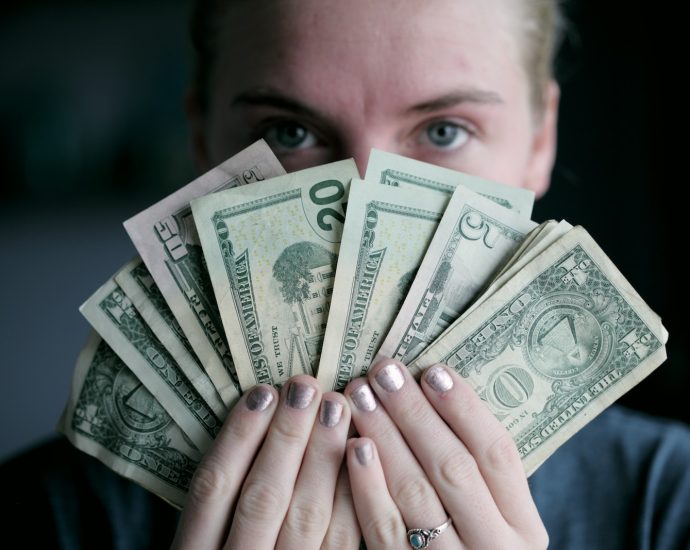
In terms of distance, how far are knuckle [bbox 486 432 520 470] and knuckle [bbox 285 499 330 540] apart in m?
0.20

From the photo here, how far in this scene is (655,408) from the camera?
2.64m

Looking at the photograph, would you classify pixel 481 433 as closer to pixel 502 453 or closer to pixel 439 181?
pixel 502 453

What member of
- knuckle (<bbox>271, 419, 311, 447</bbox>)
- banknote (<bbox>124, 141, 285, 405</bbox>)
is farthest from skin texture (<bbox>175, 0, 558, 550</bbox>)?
banknote (<bbox>124, 141, 285, 405</bbox>)

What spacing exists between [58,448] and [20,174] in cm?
203

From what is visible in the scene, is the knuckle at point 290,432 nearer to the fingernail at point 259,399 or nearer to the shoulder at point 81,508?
the fingernail at point 259,399

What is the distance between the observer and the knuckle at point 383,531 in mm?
771

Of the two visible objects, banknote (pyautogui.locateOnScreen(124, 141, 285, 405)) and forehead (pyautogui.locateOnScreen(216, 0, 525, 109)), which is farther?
forehead (pyautogui.locateOnScreen(216, 0, 525, 109))

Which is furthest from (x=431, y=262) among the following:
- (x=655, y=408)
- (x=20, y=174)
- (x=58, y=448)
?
(x=20, y=174)

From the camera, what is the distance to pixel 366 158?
1017mm

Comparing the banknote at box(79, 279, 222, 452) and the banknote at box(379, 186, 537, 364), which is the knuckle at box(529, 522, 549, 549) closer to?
the banknote at box(379, 186, 537, 364)

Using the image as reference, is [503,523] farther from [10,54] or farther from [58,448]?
[10,54]

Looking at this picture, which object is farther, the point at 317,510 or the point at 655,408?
the point at 655,408

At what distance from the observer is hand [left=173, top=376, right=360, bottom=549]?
2.50 feet

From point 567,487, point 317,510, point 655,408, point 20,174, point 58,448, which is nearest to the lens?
point 317,510
